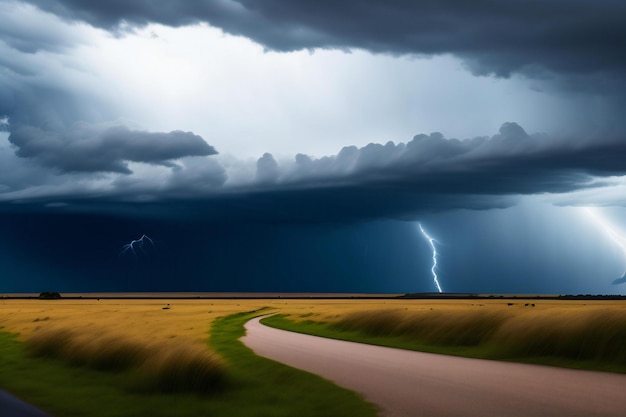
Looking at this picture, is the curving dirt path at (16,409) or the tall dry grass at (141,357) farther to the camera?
the tall dry grass at (141,357)

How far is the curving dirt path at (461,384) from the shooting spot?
16.1 meters

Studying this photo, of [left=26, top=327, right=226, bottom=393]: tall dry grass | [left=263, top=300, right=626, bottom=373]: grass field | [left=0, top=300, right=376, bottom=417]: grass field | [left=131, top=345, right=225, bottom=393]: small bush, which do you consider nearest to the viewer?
[left=0, top=300, right=376, bottom=417]: grass field

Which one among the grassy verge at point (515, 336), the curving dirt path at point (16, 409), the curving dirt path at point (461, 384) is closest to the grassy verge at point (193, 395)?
the curving dirt path at point (16, 409)

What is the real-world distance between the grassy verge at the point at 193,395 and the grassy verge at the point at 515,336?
36.7 feet

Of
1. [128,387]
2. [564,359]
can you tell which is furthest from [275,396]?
[564,359]

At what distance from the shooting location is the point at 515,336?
3091cm

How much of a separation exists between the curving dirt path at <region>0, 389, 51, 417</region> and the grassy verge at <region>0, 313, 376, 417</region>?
1.52 ft

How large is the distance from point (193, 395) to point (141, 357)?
6.27m

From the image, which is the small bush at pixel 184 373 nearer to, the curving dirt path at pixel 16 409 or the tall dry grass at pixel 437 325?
the curving dirt path at pixel 16 409

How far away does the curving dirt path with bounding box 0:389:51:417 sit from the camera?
59.0 ft

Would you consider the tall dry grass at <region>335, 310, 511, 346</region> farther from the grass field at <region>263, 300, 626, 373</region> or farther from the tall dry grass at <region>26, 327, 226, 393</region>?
the tall dry grass at <region>26, 327, 226, 393</region>

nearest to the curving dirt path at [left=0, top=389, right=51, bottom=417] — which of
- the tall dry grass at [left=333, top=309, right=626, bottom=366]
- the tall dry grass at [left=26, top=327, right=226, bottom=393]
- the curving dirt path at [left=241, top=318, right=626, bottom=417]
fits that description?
the tall dry grass at [left=26, top=327, right=226, bottom=393]

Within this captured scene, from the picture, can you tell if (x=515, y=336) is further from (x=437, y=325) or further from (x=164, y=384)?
(x=164, y=384)

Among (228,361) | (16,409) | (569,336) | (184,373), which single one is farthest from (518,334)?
(16,409)
